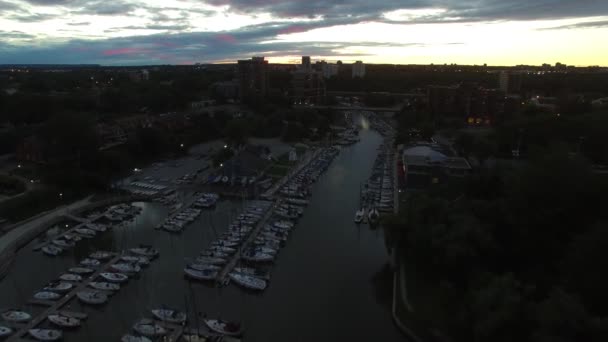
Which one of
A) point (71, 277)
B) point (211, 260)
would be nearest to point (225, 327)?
point (211, 260)

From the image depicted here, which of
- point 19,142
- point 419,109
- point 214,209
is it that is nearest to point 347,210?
point 214,209

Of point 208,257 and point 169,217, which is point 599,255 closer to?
point 208,257

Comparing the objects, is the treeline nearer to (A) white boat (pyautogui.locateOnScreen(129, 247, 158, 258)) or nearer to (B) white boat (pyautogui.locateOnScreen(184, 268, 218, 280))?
(B) white boat (pyautogui.locateOnScreen(184, 268, 218, 280))

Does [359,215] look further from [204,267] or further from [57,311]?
[57,311]

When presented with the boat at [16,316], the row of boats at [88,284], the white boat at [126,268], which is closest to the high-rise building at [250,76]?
the row of boats at [88,284]

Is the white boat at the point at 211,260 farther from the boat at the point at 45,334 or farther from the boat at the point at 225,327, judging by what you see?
the boat at the point at 45,334
